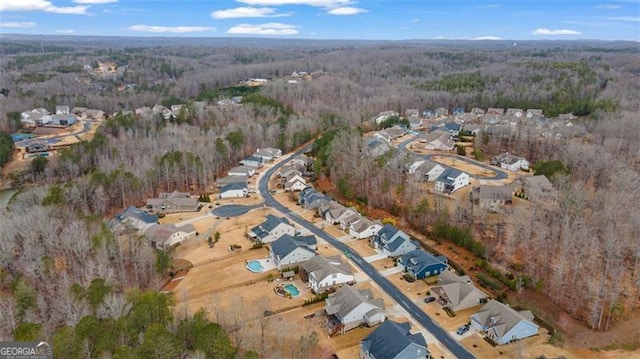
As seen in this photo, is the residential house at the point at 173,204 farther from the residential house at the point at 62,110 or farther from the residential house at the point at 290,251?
the residential house at the point at 62,110

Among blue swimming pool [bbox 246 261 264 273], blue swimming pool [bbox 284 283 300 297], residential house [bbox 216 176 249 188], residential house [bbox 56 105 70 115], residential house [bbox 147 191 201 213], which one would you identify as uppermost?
residential house [bbox 56 105 70 115]

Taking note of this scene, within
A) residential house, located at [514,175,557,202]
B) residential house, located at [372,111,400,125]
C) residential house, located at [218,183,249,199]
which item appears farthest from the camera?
residential house, located at [372,111,400,125]

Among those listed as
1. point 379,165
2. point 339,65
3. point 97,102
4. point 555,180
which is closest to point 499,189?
point 555,180

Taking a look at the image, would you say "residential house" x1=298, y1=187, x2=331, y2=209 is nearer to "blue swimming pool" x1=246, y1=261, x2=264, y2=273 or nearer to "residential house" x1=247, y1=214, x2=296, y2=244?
"residential house" x1=247, y1=214, x2=296, y2=244

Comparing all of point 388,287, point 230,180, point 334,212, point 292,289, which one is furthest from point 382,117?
point 292,289

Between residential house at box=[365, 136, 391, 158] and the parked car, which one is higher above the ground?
residential house at box=[365, 136, 391, 158]

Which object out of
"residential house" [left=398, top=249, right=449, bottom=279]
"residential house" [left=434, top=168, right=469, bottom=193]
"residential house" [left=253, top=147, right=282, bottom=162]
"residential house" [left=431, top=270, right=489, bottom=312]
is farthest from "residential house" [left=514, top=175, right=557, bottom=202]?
"residential house" [left=253, top=147, right=282, bottom=162]
